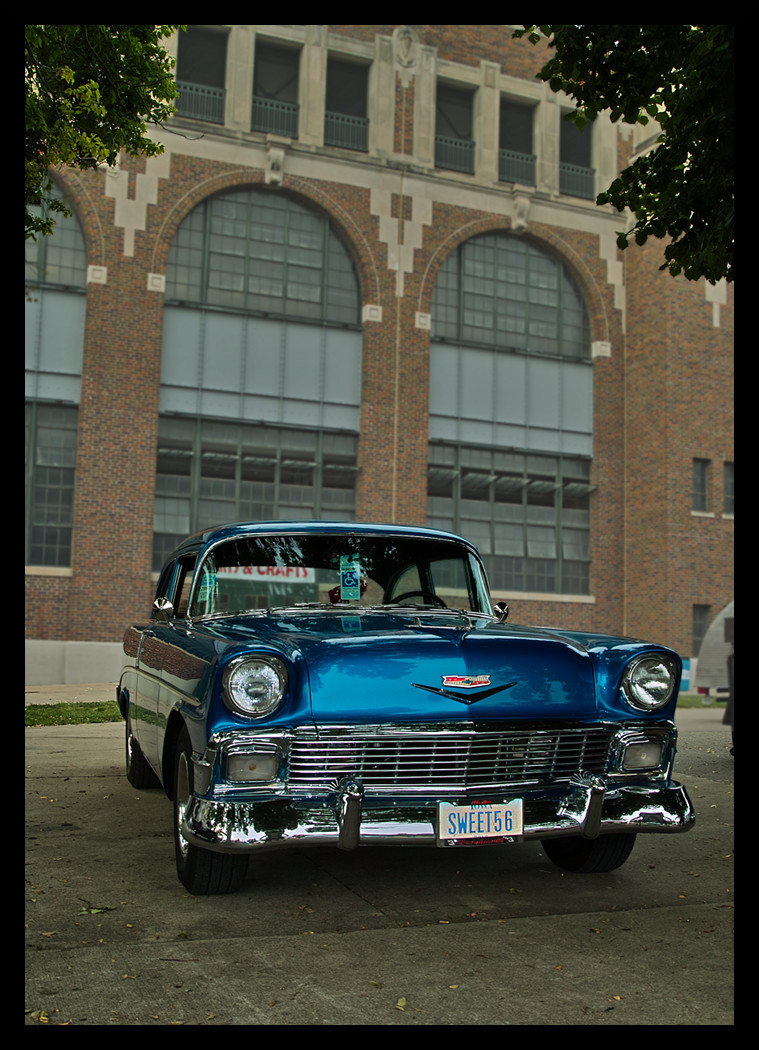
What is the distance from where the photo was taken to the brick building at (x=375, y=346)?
852 inches

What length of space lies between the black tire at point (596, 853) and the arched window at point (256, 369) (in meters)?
18.2

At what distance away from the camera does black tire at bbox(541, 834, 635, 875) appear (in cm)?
492

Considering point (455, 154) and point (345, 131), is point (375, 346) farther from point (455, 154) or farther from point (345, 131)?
point (455, 154)

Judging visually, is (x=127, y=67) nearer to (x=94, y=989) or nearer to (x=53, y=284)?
(x=94, y=989)

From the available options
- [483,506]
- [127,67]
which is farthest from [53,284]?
[127,67]

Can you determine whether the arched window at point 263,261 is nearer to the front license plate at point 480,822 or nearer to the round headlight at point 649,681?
the round headlight at point 649,681

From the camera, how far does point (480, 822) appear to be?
13.5ft

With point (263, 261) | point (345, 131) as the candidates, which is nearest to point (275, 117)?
point (345, 131)

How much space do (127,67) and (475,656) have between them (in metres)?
6.89

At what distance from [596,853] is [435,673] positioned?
1.55m

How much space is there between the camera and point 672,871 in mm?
5184
